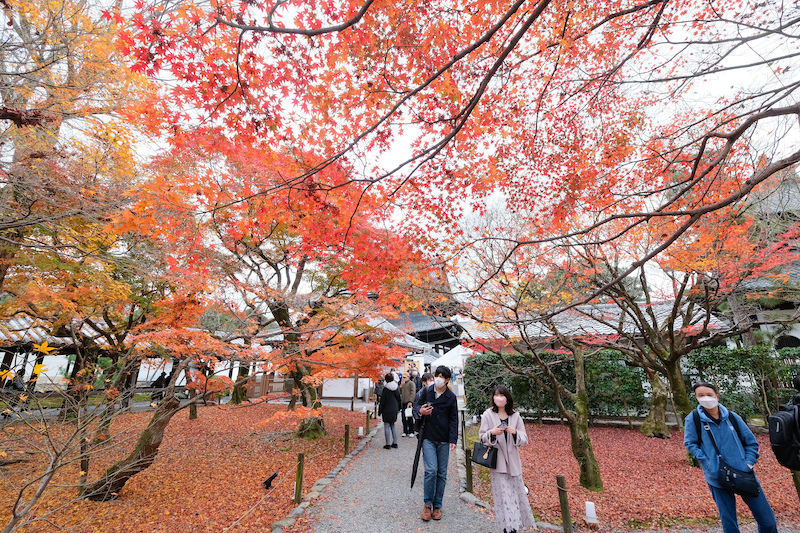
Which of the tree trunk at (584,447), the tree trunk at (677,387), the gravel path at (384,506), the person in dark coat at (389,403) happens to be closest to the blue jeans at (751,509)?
the tree trunk at (584,447)

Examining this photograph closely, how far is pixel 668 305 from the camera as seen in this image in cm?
1402

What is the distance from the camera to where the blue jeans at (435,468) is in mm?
4477

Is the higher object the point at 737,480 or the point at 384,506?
the point at 737,480

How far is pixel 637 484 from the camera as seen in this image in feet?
21.5

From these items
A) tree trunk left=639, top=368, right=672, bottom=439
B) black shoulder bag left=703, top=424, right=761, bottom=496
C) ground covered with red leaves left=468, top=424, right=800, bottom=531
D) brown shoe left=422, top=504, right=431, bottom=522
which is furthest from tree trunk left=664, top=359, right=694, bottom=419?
brown shoe left=422, top=504, right=431, bottom=522

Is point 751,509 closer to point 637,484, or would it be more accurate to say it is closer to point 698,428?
point 698,428

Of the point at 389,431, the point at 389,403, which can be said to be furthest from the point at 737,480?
the point at 389,431

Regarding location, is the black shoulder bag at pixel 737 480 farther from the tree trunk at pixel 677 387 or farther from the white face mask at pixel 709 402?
the tree trunk at pixel 677 387

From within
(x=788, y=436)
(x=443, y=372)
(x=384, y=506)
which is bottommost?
(x=384, y=506)

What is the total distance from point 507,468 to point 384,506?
254 cm

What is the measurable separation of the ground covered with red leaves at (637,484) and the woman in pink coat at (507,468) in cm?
159

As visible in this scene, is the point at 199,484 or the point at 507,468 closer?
→ the point at 507,468

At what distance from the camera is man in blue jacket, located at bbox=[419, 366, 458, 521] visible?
449cm

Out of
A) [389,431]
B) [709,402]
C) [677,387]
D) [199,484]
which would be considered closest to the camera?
[709,402]
